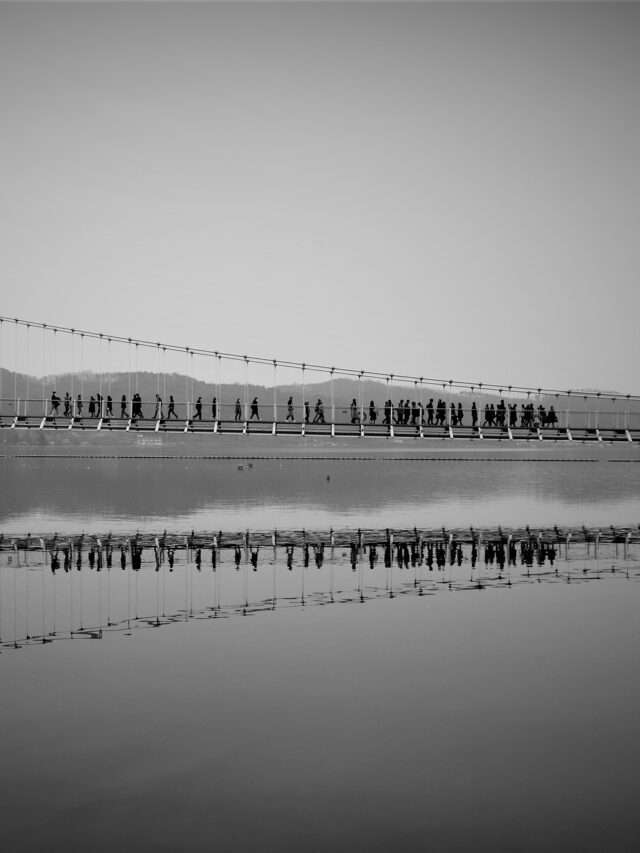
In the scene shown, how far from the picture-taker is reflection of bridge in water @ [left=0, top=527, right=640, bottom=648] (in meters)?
22.4

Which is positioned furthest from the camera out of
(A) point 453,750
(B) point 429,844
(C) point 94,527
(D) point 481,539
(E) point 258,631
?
(C) point 94,527

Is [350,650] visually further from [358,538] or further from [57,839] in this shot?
[358,538]

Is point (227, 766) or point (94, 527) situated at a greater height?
point (94, 527)

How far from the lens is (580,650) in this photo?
18.3 m

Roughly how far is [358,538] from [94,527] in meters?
12.5

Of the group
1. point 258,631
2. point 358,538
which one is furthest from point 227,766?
point 358,538

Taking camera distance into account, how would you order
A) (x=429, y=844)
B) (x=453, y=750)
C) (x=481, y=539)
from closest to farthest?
1. (x=429, y=844)
2. (x=453, y=750)
3. (x=481, y=539)

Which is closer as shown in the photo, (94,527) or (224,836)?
(224,836)

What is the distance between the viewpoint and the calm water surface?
32.4ft

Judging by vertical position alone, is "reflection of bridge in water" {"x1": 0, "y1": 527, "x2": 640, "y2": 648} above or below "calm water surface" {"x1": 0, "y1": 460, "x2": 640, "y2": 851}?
above

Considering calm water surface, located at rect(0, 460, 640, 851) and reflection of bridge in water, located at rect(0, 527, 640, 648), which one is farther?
reflection of bridge in water, located at rect(0, 527, 640, 648)

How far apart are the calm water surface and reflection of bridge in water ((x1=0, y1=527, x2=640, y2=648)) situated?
1613 mm

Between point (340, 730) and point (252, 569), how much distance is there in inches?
663

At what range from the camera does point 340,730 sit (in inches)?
512
